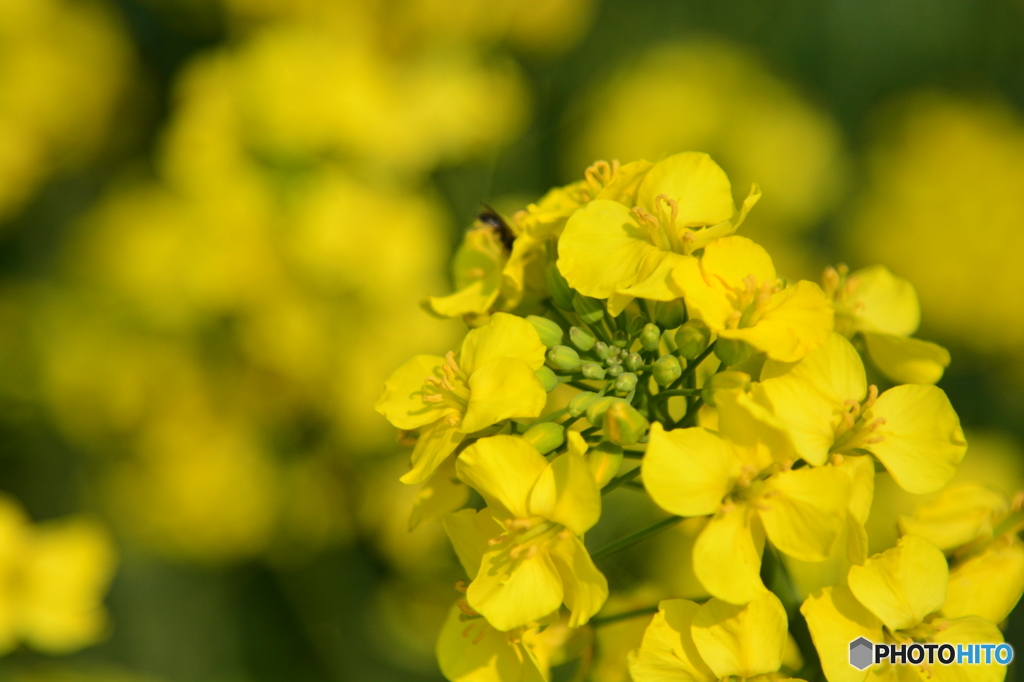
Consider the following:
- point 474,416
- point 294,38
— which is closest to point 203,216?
point 294,38

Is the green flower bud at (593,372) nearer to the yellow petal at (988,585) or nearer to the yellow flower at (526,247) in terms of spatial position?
the yellow flower at (526,247)

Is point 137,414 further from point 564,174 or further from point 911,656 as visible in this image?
point 911,656

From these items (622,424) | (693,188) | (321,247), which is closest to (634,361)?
(622,424)

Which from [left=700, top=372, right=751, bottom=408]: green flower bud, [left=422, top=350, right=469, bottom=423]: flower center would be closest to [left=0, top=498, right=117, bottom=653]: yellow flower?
[left=422, top=350, right=469, bottom=423]: flower center

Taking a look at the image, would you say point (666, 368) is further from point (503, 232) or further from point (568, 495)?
point (503, 232)

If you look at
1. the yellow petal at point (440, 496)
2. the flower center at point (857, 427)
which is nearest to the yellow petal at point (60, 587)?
the yellow petal at point (440, 496)
